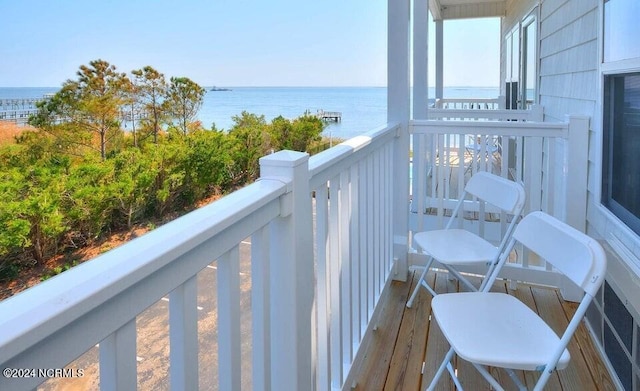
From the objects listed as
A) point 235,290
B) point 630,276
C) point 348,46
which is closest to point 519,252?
point 630,276

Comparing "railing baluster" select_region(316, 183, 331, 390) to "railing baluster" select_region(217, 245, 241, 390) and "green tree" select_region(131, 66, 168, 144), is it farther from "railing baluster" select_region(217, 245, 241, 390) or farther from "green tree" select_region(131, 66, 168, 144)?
"green tree" select_region(131, 66, 168, 144)

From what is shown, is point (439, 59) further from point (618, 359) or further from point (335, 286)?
point (335, 286)

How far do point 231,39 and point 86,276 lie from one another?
37.2 ft

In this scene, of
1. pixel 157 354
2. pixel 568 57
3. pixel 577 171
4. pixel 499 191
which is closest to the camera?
pixel 157 354

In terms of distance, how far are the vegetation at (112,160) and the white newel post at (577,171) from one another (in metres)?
2.26

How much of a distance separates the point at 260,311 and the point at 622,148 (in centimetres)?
166

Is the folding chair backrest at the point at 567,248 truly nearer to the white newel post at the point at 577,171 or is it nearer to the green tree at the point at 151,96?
the white newel post at the point at 577,171

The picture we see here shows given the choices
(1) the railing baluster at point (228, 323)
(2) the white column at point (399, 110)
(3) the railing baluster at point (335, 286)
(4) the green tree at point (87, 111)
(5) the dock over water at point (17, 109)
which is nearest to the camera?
(1) the railing baluster at point (228, 323)

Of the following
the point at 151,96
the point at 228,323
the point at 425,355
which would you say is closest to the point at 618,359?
the point at 425,355

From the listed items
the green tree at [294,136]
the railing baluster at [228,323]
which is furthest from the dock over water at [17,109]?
the railing baluster at [228,323]

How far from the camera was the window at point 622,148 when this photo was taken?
5.61 feet

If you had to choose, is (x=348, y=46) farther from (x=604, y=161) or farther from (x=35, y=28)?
(x=604, y=161)

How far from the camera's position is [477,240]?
91.8 inches

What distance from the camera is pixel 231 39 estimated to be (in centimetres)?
1106
